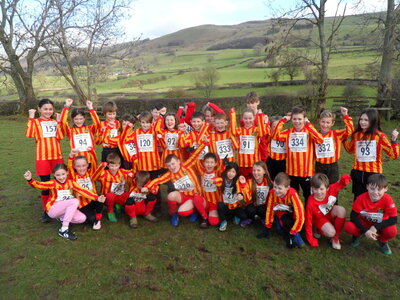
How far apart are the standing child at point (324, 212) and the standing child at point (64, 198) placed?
323 cm

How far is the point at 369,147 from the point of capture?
14.3 feet

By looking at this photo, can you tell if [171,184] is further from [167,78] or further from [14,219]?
[167,78]

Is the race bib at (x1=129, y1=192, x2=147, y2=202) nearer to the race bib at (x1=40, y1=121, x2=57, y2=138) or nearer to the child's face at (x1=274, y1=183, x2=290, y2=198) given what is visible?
the race bib at (x1=40, y1=121, x2=57, y2=138)

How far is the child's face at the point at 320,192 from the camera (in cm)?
407

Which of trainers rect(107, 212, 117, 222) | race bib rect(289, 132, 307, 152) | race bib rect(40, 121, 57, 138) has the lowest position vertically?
trainers rect(107, 212, 117, 222)

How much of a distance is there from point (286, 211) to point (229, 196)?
933 millimetres

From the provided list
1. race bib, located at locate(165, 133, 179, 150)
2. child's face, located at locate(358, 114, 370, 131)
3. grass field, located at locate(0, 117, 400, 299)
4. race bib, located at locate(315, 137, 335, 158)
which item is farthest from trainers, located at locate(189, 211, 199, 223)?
child's face, located at locate(358, 114, 370, 131)

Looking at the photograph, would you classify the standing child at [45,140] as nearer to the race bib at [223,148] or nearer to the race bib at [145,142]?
the race bib at [145,142]

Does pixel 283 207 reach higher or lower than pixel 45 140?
lower

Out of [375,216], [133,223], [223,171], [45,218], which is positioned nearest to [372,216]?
[375,216]

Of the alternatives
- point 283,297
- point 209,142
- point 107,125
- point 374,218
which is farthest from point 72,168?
point 374,218

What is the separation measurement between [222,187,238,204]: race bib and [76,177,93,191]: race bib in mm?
2289

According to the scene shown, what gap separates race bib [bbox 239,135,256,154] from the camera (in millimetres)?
4969

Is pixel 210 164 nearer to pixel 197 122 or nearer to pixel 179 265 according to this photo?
pixel 197 122
